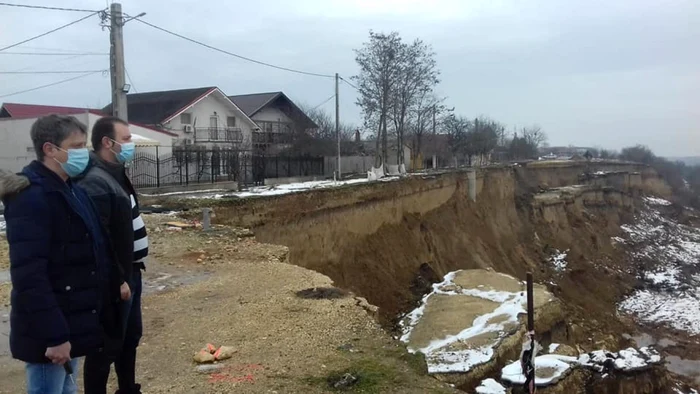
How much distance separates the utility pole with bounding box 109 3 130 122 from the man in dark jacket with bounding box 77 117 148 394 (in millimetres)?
13397

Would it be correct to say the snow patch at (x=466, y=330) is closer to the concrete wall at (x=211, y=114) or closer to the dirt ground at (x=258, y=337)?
the dirt ground at (x=258, y=337)

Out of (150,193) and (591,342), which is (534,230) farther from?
(150,193)

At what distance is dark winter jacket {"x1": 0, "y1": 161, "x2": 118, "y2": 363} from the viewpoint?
3154 mm

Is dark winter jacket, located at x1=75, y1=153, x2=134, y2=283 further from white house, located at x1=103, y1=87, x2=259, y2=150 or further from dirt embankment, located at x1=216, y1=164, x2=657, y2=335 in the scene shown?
white house, located at x1=103, y1=87, x2=259, y2=150

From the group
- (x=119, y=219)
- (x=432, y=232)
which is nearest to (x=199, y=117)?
(x=432, y=232)

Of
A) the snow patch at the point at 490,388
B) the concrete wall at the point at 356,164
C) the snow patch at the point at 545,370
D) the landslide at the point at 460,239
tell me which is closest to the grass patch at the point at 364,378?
the snow patch at the point at 490,388

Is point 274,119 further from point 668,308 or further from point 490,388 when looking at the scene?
point 490,388

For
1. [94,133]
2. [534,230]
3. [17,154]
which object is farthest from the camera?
[534,230]

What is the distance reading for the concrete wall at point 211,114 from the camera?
3644 cm

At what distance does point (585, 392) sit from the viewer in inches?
482

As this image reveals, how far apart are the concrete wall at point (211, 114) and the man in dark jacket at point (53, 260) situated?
33661mm

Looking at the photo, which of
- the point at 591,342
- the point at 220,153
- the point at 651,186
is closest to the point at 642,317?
the point at 591,342

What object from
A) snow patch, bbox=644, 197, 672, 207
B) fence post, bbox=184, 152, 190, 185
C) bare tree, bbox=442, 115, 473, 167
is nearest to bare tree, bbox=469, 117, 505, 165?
bare tree, bbox=442, 115, 473, 167

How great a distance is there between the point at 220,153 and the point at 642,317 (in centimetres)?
2251
